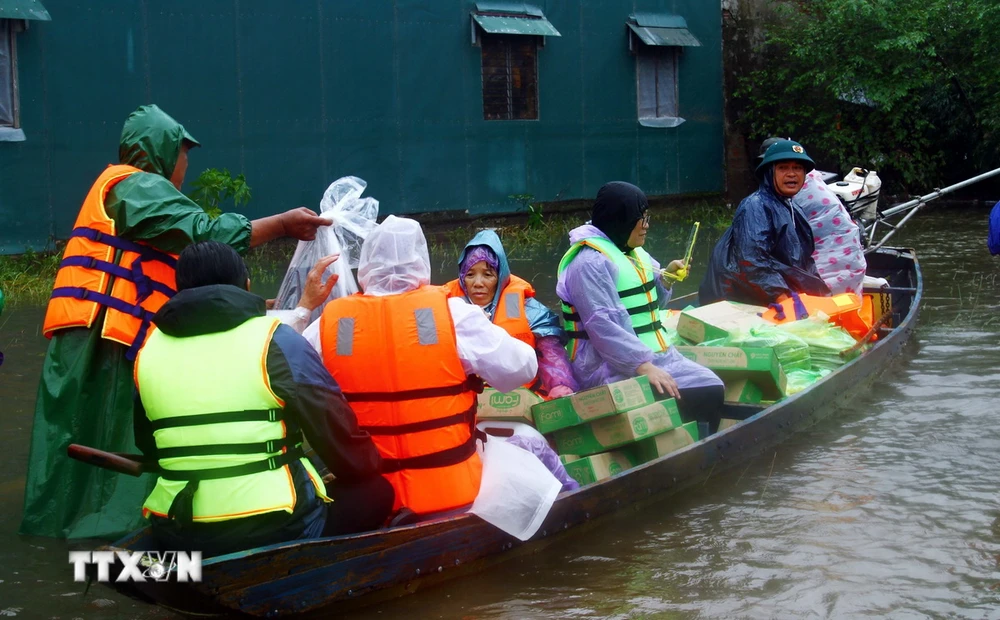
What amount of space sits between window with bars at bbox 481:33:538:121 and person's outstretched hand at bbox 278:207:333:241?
35.2ft

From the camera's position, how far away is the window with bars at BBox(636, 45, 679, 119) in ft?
57.4

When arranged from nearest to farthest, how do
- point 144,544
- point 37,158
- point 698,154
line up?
point 144,544 < point 37,158 < point 698,154

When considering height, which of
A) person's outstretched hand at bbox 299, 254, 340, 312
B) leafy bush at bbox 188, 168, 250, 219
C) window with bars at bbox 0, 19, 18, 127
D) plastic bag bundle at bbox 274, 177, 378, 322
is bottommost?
person's outstretched hand at bbox 299, 254, 340, 312

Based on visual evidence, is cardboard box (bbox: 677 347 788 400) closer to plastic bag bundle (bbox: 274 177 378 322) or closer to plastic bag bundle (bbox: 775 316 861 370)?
plastic bag bundle (bbox: 775 316 861 370)

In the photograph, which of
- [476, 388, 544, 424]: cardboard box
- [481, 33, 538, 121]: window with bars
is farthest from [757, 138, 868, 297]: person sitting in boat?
[481, 33, 538, 121]: window with bars

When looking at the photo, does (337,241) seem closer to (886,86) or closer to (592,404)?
(592,404)

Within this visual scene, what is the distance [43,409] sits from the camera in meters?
4.96

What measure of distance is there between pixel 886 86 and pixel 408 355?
16.1 m

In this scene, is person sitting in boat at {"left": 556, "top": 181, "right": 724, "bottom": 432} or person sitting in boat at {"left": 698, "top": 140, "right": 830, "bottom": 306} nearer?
person sitting in boat at {"left": 556, "top": 181, "right": 724, "bottom": 432}

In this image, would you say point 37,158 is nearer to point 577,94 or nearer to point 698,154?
point 577,94

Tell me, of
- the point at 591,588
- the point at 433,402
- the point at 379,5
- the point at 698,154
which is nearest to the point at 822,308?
the point at 591,588

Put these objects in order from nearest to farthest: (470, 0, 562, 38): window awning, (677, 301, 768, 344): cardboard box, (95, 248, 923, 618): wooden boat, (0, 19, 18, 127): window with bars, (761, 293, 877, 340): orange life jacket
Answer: (95, 248, 923, 618): wooden boat < (677, 301, 768, 344): cardboard box < (761, 293, 877, 340): orange life jacket < (0, 19, 18, 127): window with bars < (470, 0, 562, 38): window awning

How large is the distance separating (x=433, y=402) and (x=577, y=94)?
42.3 feet

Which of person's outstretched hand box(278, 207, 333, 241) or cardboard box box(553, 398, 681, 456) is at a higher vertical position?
person's outstretched hand box(278, 207, 333, 241)
